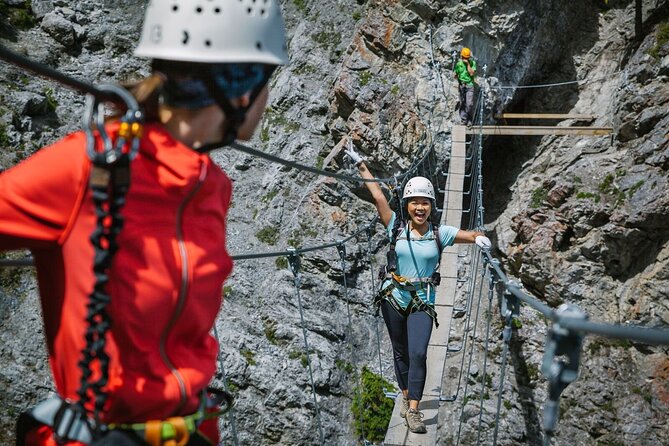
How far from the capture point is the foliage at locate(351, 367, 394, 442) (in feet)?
22.5

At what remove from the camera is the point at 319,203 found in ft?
26.3

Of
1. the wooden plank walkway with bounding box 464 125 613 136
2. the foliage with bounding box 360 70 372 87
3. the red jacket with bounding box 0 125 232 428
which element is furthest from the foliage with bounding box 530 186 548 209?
the red jacket with bounding box 0 125 232 428

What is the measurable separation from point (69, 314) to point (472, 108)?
8.05 metres

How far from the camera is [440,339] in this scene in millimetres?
4730

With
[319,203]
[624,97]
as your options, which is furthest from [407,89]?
[624,97]

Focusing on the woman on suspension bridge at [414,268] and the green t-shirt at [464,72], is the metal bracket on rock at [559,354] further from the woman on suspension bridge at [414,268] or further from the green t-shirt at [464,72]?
the green t-shirt at [464,72]

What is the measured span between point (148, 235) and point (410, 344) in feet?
9.58

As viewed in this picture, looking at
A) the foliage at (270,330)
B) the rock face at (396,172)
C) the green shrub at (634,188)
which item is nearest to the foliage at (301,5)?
the rock face at (396,172)

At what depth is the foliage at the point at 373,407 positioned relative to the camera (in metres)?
6.85

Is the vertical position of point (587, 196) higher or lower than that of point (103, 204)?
higher

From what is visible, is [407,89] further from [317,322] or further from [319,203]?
[317,322]

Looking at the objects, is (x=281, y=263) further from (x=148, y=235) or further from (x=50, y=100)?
(x=148, y=235)

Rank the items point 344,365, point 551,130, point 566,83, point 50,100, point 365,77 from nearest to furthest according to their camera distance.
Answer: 1. point 344,365
2. point 551,130
3. point 365,77
4. point 50,100
5. point 566,83

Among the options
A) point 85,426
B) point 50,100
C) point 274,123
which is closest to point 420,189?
point 85,426
